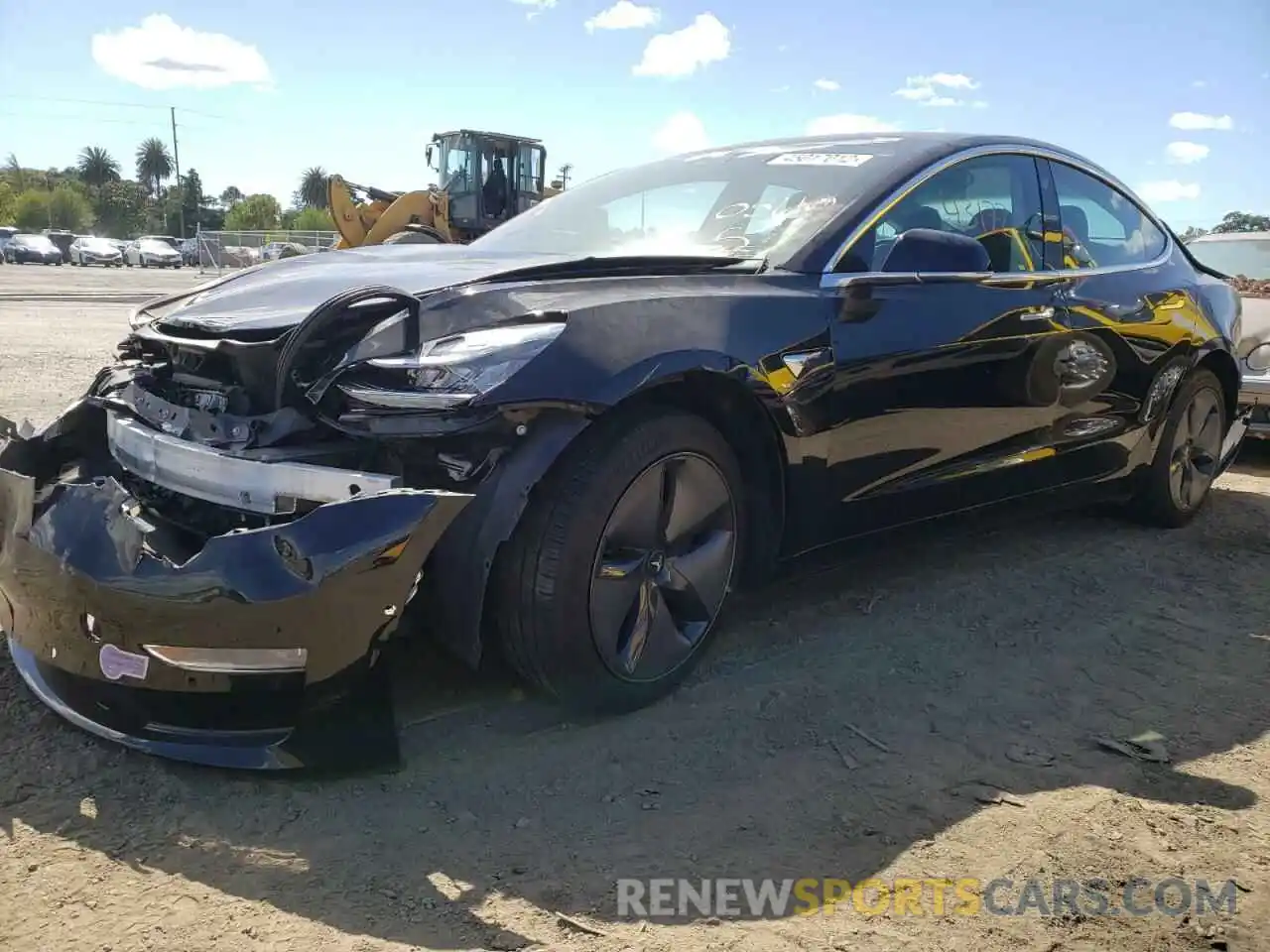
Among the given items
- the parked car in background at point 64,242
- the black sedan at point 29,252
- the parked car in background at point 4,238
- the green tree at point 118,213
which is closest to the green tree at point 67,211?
the green tree at point 118,213

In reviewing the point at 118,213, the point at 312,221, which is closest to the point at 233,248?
the point at 312,221

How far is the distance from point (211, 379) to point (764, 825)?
1787mm

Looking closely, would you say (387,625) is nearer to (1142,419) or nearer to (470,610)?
(470,610)

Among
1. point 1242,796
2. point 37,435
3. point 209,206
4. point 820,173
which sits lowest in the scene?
point 1242,796

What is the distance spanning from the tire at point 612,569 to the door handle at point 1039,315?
1.48 metres

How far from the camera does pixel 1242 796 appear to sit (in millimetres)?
2607

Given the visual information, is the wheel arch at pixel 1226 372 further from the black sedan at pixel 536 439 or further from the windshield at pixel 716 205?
the windshield at pixel 716 205

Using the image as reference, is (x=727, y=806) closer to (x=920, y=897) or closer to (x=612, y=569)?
(x=920, y=897)

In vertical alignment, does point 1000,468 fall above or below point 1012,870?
above

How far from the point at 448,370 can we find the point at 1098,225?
10.7 feet

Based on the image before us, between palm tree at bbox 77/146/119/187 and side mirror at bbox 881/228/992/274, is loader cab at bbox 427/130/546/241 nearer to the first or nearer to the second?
side mirror at bbox 881/228/992/274

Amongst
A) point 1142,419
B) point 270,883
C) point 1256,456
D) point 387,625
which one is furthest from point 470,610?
point 1256,456

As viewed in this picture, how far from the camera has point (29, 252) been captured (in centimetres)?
4331

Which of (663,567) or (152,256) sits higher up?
(152,256)
